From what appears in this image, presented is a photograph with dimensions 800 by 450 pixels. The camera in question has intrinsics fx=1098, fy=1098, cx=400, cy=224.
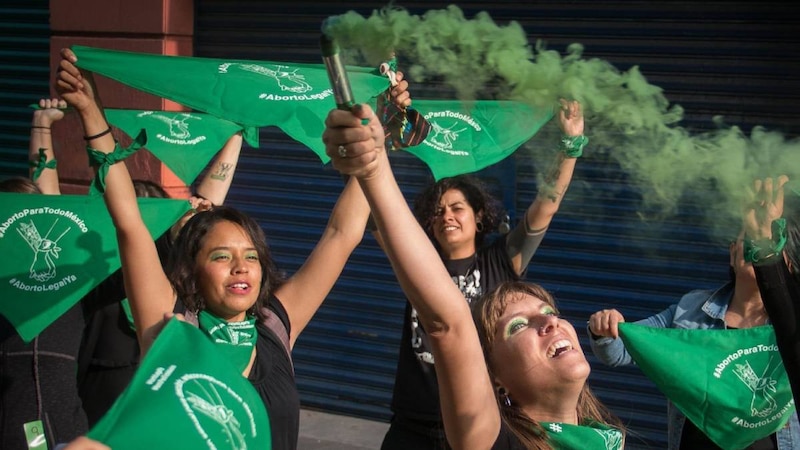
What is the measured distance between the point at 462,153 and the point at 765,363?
1596 millimetres

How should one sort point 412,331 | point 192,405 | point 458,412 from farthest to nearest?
point 412,331 < point 458,412 < point 192,405

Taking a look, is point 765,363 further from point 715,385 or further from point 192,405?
point 192,405

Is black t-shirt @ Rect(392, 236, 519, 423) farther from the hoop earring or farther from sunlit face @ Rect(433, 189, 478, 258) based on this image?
the hoop earring

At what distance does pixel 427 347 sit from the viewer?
14.7 ft

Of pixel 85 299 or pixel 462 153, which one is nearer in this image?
pixel 85 299

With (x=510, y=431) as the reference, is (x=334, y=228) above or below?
above

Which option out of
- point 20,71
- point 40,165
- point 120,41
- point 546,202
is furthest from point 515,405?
point 20,71

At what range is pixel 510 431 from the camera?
2.72 m

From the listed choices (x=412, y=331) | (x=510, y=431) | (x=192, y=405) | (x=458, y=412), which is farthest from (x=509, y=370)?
(x=412, y=331)

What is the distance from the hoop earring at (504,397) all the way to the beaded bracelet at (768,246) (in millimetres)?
867

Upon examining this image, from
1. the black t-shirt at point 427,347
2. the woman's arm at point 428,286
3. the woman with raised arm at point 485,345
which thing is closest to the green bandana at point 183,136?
the black t-shirt at point 427,347

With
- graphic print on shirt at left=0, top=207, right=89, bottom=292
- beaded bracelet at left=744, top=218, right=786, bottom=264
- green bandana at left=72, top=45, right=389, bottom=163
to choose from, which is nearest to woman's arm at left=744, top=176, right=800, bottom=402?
beaded bracelet at left=744, top=218, right=786, bottom=264

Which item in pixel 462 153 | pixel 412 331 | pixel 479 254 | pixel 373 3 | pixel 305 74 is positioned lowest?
pixel 412 331

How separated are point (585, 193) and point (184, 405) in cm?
468
